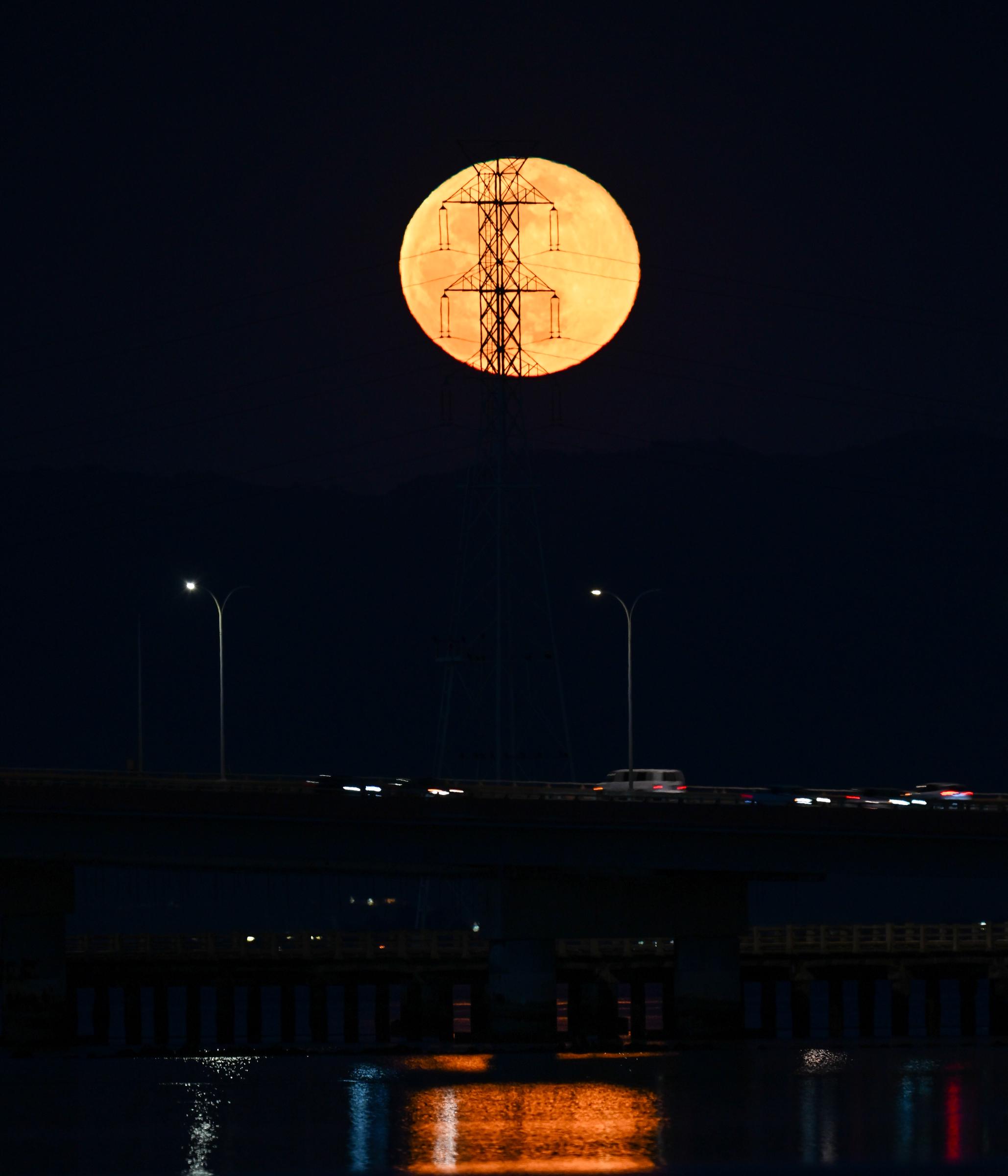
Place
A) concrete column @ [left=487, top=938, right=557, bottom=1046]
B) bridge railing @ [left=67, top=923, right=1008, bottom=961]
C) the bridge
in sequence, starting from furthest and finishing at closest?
bridge railing @ [left=67, top=923, right=1008, bottom=961], concrete column @ [left=487, top=938, right=557, bottom=1046], the bridge

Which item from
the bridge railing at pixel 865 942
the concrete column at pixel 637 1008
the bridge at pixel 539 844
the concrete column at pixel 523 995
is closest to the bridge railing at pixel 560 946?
the bridge railing at pixel 865 942

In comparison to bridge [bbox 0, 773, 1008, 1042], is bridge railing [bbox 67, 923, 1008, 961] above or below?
below

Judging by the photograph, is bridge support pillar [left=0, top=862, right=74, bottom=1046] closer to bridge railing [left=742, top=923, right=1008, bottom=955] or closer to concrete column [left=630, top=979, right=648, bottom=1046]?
concrete column [left=630, top=979, right=648, bottom=1046]

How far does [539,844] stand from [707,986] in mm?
11346

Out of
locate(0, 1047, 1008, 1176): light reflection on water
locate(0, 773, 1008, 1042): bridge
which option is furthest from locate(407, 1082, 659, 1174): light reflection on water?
locate(0, 773, 1008, 1042): bridge

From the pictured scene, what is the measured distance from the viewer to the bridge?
8481 cm

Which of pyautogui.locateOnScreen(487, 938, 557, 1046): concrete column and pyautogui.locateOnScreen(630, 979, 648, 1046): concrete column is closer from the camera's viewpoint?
pyautogui.locateOnScreen(487, 938, 557, 1046): concrete column

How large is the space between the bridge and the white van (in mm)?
6162

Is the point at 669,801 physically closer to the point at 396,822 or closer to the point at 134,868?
the point at 396,822

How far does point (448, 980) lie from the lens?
105 m

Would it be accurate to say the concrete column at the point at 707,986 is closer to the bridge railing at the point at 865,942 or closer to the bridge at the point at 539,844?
the bridge at the point at 539,844

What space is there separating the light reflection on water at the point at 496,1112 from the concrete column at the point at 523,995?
224 inches

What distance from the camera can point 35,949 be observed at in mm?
98375

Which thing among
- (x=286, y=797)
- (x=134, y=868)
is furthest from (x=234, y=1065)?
(x=134, y=868)
